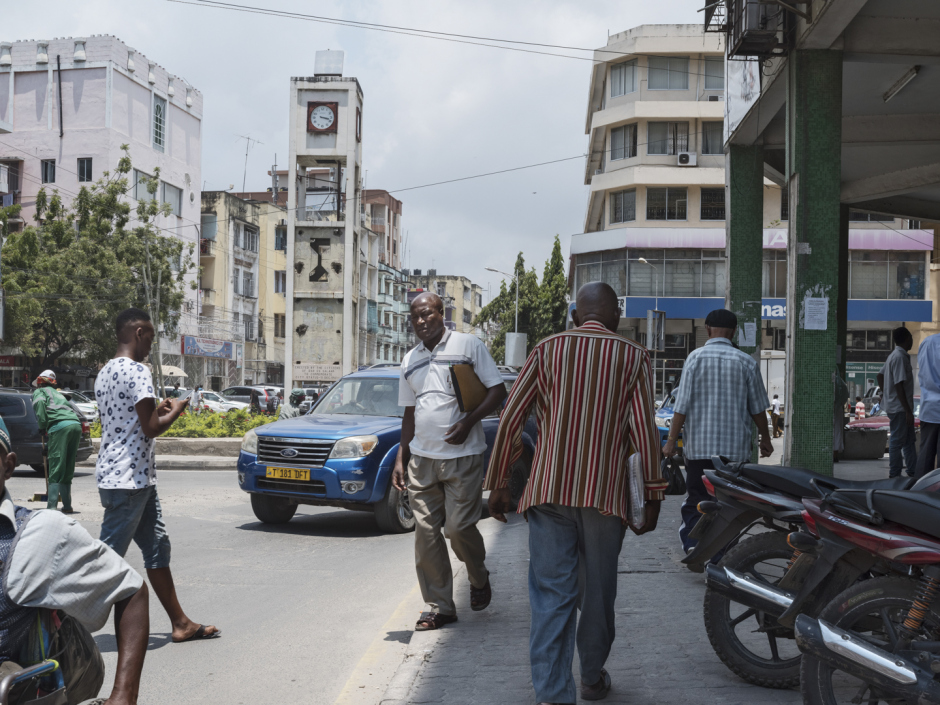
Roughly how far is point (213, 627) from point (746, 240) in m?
10.3

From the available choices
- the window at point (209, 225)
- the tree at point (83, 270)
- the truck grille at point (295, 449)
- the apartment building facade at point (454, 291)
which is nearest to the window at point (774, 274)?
the tree at point (83, 270)

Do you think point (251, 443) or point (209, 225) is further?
point (209, 225)

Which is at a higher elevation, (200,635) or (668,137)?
(668,137)

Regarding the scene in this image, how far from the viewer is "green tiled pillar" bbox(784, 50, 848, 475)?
394 inches

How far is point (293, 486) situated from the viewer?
10.0 metres

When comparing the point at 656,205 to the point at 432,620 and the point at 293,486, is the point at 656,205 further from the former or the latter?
the point at 432,620

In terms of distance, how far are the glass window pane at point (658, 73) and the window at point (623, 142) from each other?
6.56 ft

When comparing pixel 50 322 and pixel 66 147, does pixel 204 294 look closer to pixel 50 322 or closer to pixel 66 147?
pixel 66 147

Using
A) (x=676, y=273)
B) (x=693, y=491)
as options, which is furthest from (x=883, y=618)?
(x=676, y=273)

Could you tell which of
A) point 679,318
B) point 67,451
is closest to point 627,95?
point 679,318

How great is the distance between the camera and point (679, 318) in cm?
4269

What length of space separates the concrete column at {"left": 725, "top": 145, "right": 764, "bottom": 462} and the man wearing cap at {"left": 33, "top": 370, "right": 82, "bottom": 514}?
8.72m

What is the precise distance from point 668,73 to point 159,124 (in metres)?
27.6

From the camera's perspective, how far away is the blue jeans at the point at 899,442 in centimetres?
1255
